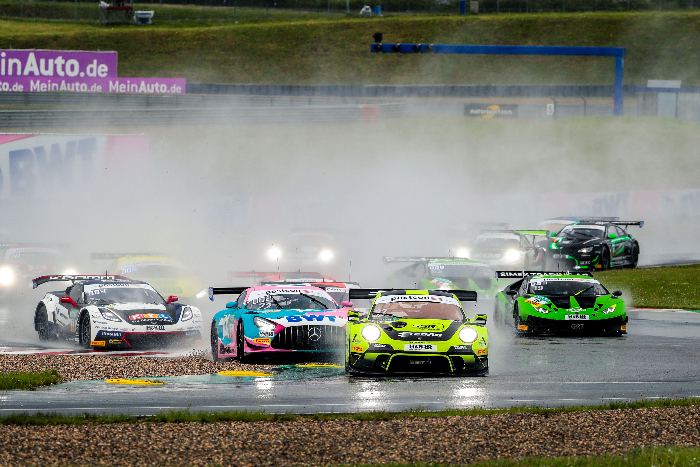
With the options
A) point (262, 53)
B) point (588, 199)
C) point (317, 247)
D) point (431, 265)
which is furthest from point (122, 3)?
point (431, 265)

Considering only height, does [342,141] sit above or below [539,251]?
above

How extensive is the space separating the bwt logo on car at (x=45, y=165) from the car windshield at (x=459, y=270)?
19.6 metres

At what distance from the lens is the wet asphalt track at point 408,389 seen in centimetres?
1012

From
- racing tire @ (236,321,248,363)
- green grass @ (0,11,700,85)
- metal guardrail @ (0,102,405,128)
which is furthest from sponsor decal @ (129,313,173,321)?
green grass @ (0,11,700,85)

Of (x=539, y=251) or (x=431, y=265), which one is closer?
(x=431, y=265)

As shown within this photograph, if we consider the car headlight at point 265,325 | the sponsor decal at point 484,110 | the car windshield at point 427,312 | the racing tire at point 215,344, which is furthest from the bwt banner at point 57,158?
the sponsor decal at point 484,110

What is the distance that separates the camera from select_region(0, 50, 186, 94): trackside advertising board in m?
53.2

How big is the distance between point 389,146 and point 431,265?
1272 inches

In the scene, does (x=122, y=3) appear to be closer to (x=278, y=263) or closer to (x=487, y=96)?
(x=487, y=96)

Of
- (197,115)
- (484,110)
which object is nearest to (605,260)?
(197,115)

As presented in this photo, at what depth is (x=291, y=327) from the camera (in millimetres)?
13609

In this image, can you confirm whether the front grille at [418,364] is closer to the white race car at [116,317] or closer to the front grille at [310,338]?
the front grille at [310,338]

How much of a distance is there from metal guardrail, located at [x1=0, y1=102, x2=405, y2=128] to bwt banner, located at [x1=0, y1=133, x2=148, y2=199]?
733cm

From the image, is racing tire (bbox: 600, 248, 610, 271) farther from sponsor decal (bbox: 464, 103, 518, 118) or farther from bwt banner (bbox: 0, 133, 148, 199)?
sponsor decal (bbox: 464, 103, 518, 118)
